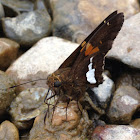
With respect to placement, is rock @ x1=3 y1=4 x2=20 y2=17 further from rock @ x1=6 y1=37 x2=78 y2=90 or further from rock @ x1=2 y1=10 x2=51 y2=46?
rock @ x1=6 y1=37 x2=78 y2=90

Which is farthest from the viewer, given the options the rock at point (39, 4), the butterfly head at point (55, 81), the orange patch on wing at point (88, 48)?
the rock at point (39, 4)

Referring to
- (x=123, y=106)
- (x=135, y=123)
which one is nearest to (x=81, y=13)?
(x=123, y=106)

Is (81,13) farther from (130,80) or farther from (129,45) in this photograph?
(130,80)

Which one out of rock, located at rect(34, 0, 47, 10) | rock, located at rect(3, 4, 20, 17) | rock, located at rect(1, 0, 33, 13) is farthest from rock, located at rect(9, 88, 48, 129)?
rock, located at rect(1, 0, 33, 13)

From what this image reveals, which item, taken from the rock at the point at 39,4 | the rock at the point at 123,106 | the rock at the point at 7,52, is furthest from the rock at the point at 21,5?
the rock at the point at 123,106

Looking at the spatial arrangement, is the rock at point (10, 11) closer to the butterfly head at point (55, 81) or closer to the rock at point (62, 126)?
the butterfly head at point (55, 81)

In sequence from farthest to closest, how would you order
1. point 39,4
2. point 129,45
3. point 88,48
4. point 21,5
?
point 21,5
point 39,4
point 129,45
point 88,48
